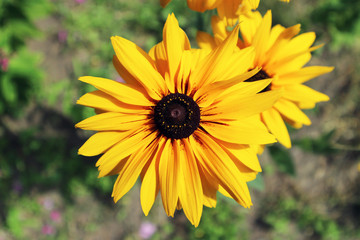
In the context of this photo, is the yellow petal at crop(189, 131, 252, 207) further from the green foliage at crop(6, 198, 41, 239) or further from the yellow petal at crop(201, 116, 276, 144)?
the green foliage at crop(6, 198, 41, 239)

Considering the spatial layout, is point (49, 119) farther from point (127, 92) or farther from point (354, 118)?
point (354, 118)

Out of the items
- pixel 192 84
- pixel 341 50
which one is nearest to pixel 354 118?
pixel 341 50

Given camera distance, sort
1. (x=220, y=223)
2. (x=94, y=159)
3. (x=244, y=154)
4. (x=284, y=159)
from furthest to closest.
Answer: (x=220, y=223)
(x=94, y=159)
(x=284, y=159)
(x=244, y=154)

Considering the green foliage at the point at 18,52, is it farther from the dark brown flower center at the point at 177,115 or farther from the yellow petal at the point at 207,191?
the yellow petal at the point at 207,191

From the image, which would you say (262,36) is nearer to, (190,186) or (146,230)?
(190,186)

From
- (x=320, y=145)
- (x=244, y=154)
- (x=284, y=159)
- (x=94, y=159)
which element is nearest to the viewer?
(x=244, y=154)

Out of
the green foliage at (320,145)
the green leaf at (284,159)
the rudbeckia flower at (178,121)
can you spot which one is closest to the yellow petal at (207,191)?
the rudbeckia flower at (178,121)

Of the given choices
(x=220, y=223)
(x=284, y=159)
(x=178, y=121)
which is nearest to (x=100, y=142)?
(x=178, y=121)
